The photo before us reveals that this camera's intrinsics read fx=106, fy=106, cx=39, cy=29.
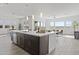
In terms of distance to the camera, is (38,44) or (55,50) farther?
(55,50)

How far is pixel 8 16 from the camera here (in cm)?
591

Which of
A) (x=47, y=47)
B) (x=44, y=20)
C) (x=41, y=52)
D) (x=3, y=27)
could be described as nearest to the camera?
(x=41, y=52)

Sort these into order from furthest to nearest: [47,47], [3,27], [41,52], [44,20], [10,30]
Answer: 1. [10,30]
2. [3,27]
3. [44,20]
4. [47,47]
5. [41,52]

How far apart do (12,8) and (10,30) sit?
5.60 feet

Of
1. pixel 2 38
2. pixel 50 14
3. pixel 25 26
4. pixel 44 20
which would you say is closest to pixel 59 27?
pixel 50 14

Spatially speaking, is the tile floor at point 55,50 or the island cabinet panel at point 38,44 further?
the tile floor at point 55,50

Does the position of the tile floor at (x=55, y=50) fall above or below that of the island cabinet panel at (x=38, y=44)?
below

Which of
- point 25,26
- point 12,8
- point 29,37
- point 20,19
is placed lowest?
point 29,37

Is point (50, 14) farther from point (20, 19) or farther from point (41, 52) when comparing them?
point (41, 52)

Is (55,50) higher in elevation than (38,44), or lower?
lower

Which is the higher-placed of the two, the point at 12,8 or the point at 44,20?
the point at 12,8

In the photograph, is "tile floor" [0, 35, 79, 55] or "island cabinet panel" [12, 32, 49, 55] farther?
"tile floor" [0, 35, 79, 55]

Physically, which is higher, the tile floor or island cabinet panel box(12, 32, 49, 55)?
island cabinet panel box(12, 32, 49, 55)

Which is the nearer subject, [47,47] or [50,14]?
[47,47]
